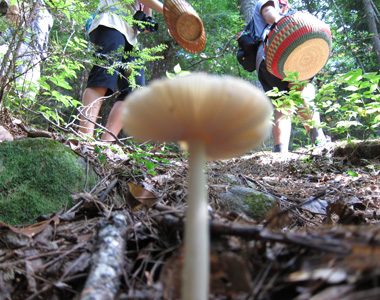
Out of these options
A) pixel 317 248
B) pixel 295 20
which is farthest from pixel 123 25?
pixel 317 248

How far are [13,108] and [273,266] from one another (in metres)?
3.06

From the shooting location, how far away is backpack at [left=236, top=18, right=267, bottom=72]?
4.62 metres

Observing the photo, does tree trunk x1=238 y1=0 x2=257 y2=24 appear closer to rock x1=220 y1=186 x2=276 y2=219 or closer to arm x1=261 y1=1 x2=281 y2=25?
arm x1=261 y1=1 x2=281 y2=25

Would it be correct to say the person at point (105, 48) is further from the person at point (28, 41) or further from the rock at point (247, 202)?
the rock at point (247, 202)

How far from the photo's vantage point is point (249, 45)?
4.63 metres

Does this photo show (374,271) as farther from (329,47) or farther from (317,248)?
(329,47)

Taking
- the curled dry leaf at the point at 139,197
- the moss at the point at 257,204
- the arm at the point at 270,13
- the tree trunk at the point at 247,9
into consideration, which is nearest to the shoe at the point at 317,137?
the arm at the point at 270,13

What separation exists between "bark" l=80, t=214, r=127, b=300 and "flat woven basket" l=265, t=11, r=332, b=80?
284 cm

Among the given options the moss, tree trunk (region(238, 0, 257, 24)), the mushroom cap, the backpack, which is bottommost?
the moss

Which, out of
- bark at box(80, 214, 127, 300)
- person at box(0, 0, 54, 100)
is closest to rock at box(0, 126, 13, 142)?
person at box(0, 0, 54, 100)

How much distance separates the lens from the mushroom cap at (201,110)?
71 cm

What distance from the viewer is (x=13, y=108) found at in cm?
273

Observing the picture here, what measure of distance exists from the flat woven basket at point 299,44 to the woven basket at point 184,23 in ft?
3.58

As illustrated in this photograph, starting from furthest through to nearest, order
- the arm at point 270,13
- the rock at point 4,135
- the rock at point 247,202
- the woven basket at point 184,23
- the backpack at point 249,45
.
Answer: the backpack at point 249,45, the arm at point 270,13, the woven basket at point 184,23, the rock at point 4,135, the rock at point 247,202
